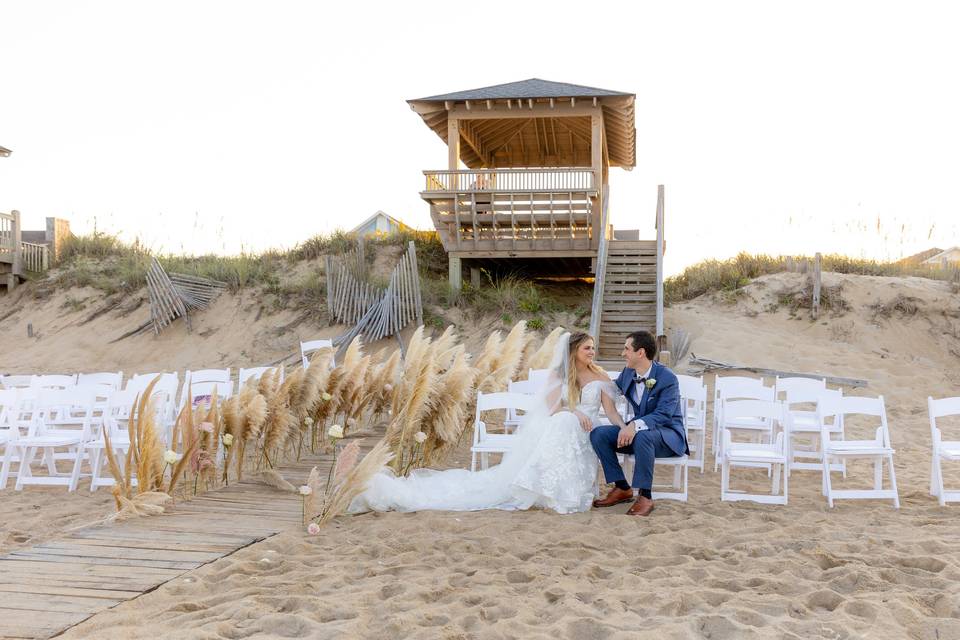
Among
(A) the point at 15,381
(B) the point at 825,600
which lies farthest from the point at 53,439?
(B) the point at 825,600

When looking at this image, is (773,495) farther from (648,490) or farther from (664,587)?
(664,587)

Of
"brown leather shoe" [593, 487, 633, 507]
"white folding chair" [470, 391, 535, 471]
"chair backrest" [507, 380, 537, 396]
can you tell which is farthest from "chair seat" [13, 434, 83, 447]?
"brown leather shoe" [593, 487, 633, 507]

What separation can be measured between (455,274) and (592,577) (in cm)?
1413

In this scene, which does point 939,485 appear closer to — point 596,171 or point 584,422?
point 584,422

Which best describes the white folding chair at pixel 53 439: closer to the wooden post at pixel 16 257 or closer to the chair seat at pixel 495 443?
the chair seat at pixel 495 443

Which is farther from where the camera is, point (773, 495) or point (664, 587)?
point (773, 495)

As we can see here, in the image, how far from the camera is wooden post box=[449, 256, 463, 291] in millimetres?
18484

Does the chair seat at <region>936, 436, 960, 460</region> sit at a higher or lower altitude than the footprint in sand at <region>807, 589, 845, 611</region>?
higher

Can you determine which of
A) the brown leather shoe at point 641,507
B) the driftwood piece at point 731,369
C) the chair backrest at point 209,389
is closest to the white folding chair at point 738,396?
the brown leather shoe at point 641,507

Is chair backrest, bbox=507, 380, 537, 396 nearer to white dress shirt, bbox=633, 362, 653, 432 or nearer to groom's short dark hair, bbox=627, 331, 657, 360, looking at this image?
white dress shirt, bbox=633, 362, 653, 432

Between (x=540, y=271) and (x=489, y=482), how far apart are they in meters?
14.8

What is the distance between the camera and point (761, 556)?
16.6 ft

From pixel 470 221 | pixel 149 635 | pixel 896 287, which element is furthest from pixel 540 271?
pixel 149 635

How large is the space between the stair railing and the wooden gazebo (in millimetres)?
109
